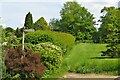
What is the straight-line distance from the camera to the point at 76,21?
222ft

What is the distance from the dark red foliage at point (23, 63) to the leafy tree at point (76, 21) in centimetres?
5168

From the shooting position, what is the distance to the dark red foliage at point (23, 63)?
41.9ft

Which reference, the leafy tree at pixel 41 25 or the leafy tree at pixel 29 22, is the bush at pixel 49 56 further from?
the leafy tree at pixel 29 22

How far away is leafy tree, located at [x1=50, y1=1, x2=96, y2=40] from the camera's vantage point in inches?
2606

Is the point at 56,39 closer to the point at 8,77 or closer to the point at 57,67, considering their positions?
the point at 57,67

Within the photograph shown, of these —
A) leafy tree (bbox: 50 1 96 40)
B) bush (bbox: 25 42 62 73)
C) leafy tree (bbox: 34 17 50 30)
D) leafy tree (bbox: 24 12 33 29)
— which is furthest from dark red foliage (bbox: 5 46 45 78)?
leafy tree (bbox: 50 1 96 40)

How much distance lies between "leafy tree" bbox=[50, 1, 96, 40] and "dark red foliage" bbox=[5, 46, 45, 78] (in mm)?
51681

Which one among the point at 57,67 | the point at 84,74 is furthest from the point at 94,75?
the point at 57,67

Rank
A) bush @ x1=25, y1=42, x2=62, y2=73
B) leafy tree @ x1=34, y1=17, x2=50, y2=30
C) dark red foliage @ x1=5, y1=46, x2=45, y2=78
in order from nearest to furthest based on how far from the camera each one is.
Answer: dark red foliage @ x1=5, y1=46, x2=45, y2=78 → bush @ x1=25, y1=42, x2=62, y2=73 → leafy tree @ x1=34, y1=17, x2=50, y2=30

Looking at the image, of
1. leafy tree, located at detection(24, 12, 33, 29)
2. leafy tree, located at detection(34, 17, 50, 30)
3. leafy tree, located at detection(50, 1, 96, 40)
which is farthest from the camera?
leafy tree, located at detection(50, 1, 96, 40)

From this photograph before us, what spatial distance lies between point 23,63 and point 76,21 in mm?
55218

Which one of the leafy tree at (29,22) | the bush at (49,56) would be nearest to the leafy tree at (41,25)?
the leafy tree at (29,22)

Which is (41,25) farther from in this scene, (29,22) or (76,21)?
(76,21)

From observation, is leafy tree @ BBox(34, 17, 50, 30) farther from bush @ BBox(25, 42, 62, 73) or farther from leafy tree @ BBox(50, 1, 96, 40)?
bush @ BBox(25, 42, 62, 73)
